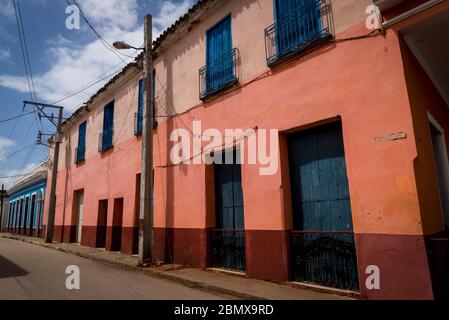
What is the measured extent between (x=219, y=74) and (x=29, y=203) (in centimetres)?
2677

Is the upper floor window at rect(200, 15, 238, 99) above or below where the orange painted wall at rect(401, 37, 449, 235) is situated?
above

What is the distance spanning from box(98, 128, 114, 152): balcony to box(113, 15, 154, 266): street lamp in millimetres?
4635

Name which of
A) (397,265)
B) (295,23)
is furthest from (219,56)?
(397,265)

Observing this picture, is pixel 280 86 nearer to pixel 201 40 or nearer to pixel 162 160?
pixel 201 40

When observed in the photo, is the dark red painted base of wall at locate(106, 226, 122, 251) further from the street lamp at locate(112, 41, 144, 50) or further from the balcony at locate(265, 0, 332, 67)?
the balcony at locate(265, 0, 332, 67)

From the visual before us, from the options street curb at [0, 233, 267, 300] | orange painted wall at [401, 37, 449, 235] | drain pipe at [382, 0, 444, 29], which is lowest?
street curb at [0, 233, 267, 300]

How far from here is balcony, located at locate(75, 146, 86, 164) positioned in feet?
55.2

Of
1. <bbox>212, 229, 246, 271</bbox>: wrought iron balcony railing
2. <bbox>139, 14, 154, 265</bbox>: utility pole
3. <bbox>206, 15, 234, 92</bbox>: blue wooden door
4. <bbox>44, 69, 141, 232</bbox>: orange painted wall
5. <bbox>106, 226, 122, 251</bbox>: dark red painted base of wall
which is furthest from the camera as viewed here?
<bbox>106, 226, 122, 251</bbox>: dark red painted base of wall

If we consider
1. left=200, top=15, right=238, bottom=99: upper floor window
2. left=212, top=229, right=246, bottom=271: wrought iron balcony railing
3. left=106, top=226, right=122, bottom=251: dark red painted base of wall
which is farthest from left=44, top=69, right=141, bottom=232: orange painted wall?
left=212, top=229, right=246, bottom=271: wrought iron balcony railing

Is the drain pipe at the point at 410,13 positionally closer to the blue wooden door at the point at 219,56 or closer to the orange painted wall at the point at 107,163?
the blue wooden door at the point at 219,56

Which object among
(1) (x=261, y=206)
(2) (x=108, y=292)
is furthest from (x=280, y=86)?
(2) (x=108, y=292)

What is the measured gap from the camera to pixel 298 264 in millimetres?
6359

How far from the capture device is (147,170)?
958 centimetres

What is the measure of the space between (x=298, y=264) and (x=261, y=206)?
1382 mm
